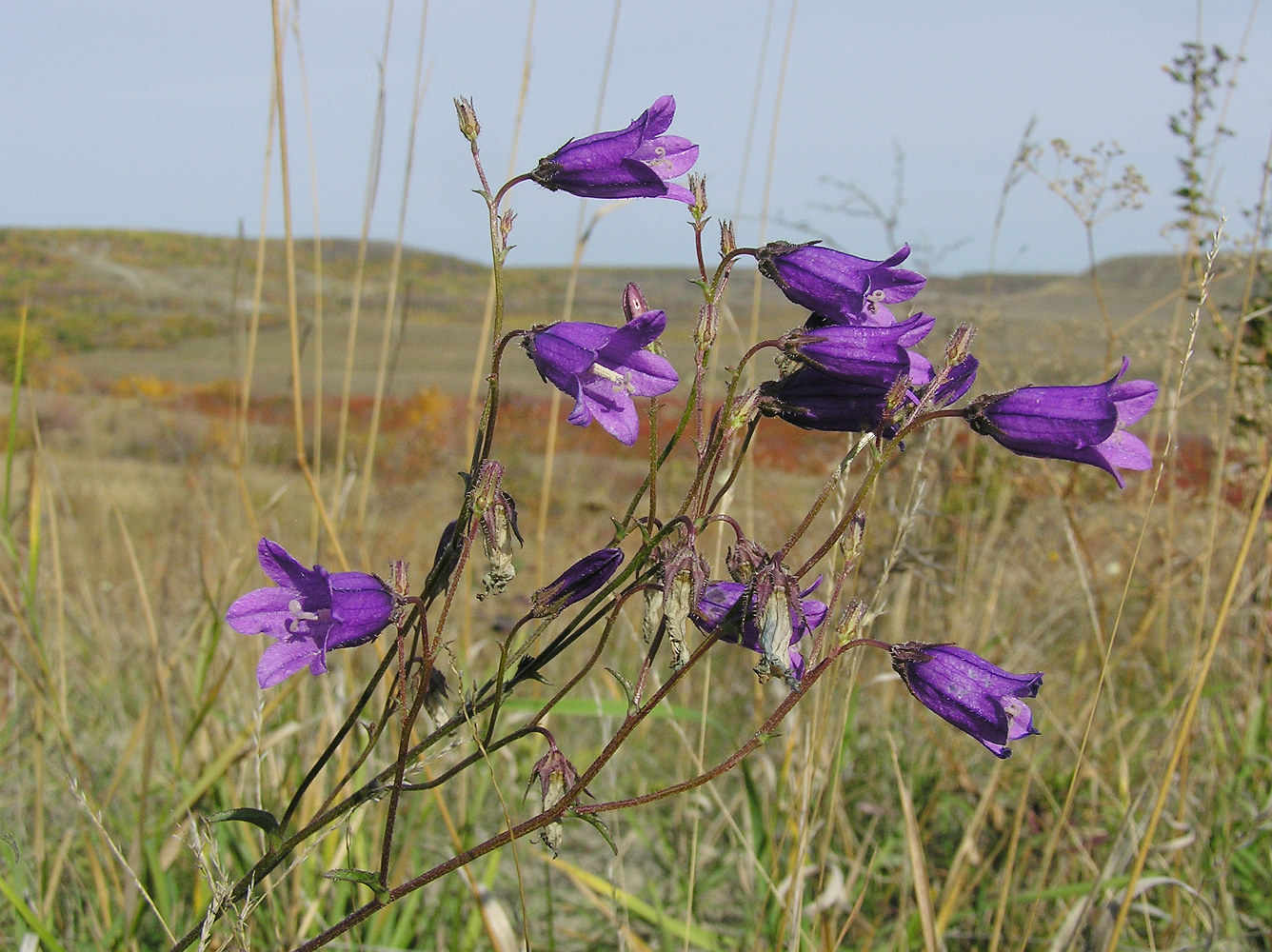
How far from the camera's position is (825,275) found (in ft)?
5.09

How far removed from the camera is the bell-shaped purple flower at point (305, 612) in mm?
1472

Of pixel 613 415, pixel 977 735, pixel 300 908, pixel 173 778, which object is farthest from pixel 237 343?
pixel 977 735

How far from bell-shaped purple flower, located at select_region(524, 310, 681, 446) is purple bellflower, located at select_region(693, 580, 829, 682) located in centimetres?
29

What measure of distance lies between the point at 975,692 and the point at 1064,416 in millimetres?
434

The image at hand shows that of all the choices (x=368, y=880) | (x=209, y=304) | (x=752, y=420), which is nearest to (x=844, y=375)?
(x=752, y=420)

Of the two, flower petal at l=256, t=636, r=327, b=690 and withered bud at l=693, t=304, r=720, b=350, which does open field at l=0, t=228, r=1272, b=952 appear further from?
withered bud at l=693, t=304, r=720, b=350

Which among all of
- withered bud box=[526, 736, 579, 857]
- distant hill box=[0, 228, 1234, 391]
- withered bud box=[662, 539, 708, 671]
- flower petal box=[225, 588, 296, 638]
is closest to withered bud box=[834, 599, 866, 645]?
withered bud box=[662, 539, 708, 671]

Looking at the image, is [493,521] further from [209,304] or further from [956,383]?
[209,304]

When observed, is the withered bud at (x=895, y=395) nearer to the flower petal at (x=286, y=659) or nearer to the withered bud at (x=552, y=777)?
the withered bud at (x=552, y=777)

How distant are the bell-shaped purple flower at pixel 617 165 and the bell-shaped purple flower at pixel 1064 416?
1.95ft

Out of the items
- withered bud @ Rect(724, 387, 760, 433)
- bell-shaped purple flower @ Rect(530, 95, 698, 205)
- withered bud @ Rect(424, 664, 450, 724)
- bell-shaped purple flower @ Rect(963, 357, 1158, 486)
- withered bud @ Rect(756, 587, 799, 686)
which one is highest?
bell-shaped purple flower @ Rect(530, 95, 698, 205)

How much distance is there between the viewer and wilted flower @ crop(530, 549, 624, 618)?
1.56 metres

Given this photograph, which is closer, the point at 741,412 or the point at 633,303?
the point at 741,412

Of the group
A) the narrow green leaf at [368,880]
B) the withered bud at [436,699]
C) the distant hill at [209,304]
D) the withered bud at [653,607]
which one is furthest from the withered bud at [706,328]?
the distant hill at [209,304]
